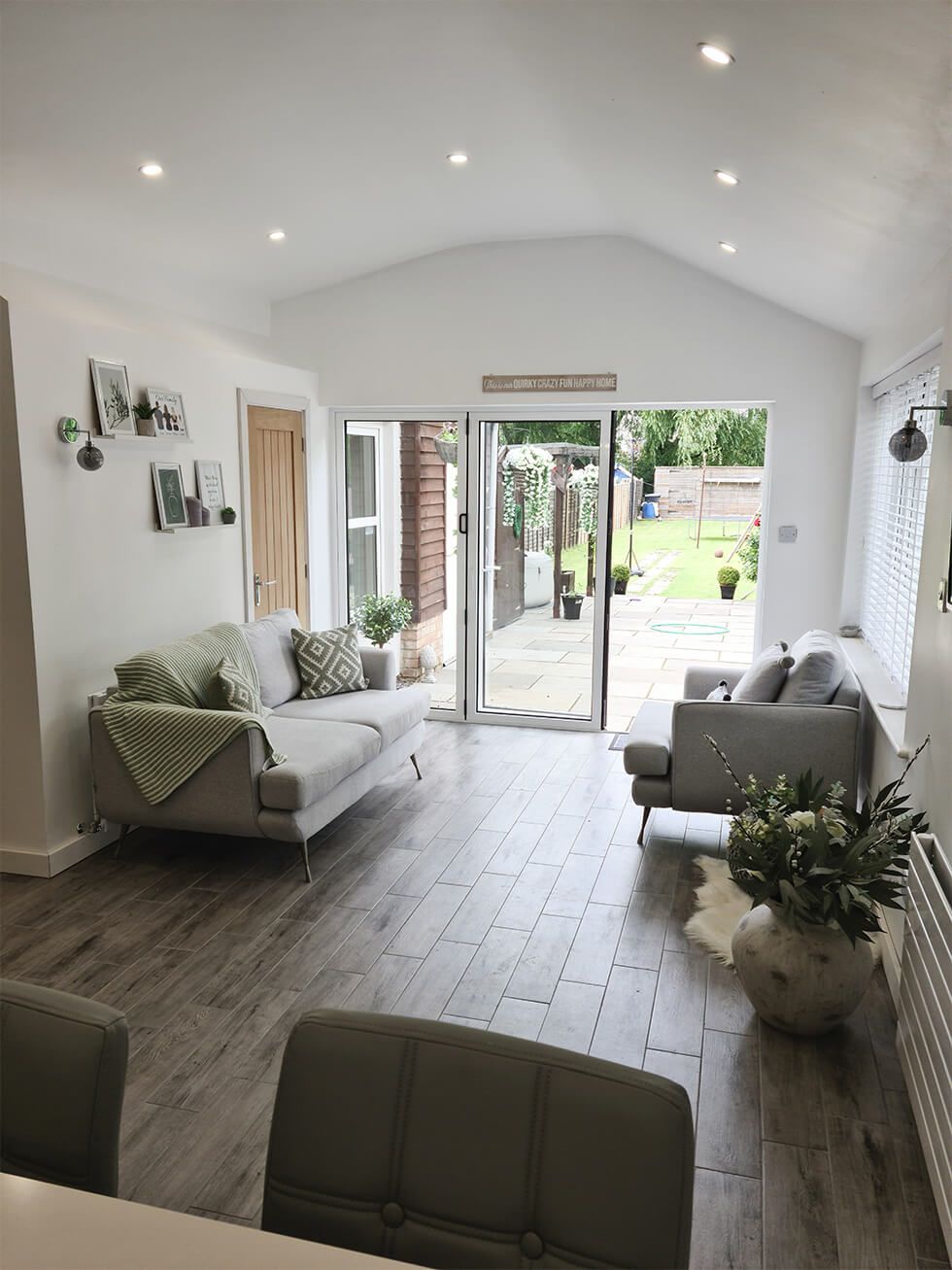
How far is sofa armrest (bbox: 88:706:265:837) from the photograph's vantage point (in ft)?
13.3

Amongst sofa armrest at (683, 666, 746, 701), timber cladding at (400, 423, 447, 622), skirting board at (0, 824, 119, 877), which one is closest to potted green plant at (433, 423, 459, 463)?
timber cladding at (400, 423, 447, 622)

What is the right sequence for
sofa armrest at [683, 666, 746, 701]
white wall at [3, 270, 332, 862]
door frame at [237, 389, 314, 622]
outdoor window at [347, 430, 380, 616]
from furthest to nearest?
outdoor window at [347, 430, 380, 616]
door frame at [237, 389, 314, 622]
sofa armrest at [683, 666, 746, 701]
white wall at [3, 270, 332, 862]

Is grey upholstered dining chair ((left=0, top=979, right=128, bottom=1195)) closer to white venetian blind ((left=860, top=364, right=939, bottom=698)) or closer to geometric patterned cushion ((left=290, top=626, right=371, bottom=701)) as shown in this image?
white venetian blind ((left=860, top=364, right=939, bottom=698))

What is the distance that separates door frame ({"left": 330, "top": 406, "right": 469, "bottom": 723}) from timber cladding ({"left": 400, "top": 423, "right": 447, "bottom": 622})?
0.24 ft

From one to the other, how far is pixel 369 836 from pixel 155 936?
4.10ft

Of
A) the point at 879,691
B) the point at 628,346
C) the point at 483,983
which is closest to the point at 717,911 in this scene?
the point at 483,983

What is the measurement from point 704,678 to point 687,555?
5063 mm

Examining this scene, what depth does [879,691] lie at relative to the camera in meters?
4.34

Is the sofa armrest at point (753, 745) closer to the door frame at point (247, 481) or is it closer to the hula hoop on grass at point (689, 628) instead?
the door frame at point (247, 481)

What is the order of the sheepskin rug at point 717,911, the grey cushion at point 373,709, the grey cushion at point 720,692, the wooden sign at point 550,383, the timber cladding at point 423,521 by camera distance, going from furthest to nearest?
the timber cladding at point 423,521, the wooden sign at point 550,383, the grey cushion at point 373,709, the grey cushion at point 720,692, the sheepskin rug at point 717,911

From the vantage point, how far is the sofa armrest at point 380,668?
561 cm

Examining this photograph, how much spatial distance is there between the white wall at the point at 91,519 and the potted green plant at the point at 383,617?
1291 millimetres

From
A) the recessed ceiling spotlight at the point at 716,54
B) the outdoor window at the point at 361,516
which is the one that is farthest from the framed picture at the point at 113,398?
the recessed ceiling spotlight at the point at 716,54

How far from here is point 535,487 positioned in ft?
21.4
